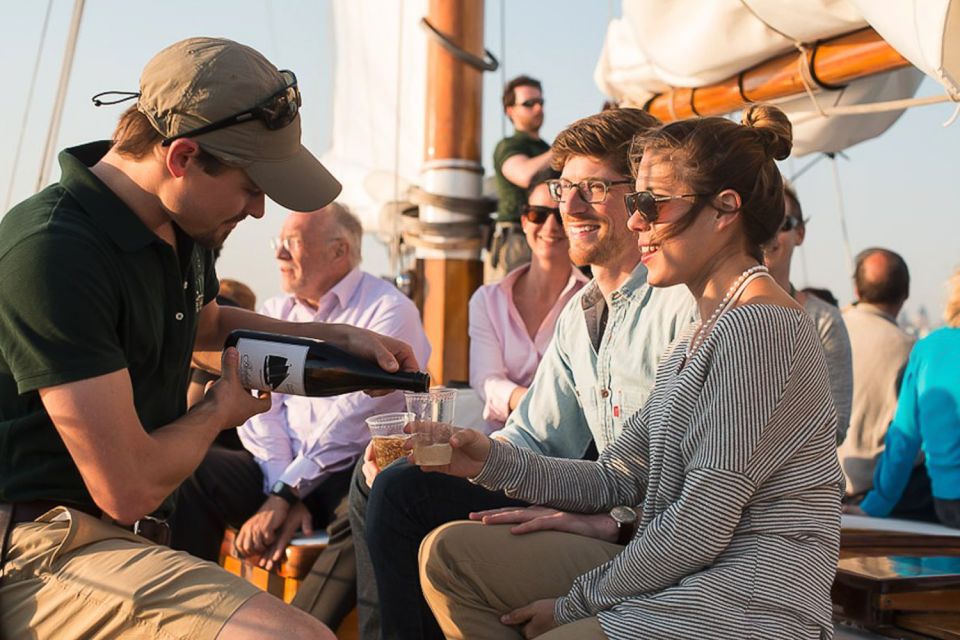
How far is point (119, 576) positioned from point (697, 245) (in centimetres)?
125

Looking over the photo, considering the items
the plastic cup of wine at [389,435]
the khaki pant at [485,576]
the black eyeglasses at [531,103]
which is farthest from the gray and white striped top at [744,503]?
the black eyeglasses at [531,103]

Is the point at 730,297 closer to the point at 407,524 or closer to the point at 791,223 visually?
the point at 407,524

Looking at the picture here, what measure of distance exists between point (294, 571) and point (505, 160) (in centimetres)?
236

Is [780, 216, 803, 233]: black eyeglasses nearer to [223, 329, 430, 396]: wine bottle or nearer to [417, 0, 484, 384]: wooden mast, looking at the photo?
[417, 0, 484, 384]: wooden mast

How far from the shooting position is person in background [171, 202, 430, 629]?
11.9 ft

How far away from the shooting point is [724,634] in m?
1.99

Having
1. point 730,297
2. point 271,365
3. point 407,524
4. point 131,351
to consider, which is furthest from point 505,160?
point 131,351

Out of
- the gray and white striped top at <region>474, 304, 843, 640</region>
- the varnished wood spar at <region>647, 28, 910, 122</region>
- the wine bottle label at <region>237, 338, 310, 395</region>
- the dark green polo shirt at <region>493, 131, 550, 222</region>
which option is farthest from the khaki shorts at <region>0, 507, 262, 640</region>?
the dark green polo shirt at <region>493, 131, 550, 222</region>

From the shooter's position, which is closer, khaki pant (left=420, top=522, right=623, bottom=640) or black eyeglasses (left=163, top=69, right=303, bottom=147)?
black eyeglasses (left=163, top=69, right=303, bottom=147)

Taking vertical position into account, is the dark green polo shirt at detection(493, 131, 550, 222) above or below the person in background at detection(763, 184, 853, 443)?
above

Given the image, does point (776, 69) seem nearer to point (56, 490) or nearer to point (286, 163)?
point (286, 163)

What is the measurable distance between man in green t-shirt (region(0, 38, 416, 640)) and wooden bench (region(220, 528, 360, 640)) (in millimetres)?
1192

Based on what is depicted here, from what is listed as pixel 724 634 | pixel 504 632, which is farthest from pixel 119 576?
pixel 724 634

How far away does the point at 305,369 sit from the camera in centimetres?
251
